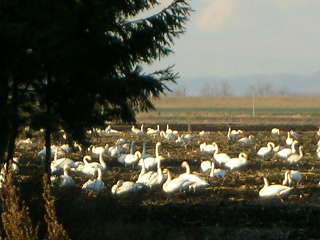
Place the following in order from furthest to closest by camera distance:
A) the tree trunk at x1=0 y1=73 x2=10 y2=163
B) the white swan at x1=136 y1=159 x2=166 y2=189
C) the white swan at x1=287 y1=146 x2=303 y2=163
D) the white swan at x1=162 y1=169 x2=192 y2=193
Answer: the white swan at x1=287 y1=146 x2=303 y2=163 < the white swan at x1=136 y1=159 x2=166 y2=189 < the white swan at x1=162 y1=169 x2=192 y2=193 < the tree trunk at x1=0 y1=73 x2=10 y2=163

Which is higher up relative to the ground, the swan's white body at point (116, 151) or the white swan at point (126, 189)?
the swan's white body at point (116, 151)

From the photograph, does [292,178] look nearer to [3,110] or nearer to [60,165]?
[60,165]

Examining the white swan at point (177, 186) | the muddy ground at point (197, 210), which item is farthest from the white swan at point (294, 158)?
the white swan at point (177, 186)

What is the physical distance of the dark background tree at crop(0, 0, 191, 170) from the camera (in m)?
16.2

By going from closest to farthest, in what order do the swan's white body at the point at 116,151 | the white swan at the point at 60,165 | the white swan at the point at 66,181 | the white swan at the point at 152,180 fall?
the white swan at the point at 66,181
the white swan at the point at 152,180
the white swan at the point at 60,165
the swan's white body at the point at 116,151

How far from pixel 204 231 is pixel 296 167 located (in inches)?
691

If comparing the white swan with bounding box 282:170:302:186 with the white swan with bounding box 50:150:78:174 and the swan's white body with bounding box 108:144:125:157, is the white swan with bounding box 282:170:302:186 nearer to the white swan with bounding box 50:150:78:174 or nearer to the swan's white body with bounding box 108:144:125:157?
the white swan with bounding box 50:150:78:174

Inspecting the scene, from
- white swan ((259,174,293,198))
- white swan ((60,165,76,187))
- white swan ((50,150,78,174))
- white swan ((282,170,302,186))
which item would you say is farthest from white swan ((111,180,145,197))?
white swan ((50,150,78,174))

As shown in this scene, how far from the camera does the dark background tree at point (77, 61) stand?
16.2 meters

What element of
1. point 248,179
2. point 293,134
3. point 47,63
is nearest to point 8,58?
point 47,63

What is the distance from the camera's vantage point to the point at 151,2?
18000 millimetres

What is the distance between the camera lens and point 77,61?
55.8 feet

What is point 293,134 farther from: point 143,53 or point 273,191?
point 143,53

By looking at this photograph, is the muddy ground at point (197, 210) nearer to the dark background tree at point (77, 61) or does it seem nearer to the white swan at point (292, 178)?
the white swan at point (292, 178)
